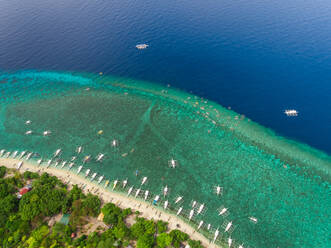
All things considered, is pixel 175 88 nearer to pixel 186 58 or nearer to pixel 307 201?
pixel 186 58

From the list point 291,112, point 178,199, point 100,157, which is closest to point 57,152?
point 100,157

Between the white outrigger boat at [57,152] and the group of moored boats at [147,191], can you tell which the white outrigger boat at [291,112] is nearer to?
the group of moored boats at [147,191]

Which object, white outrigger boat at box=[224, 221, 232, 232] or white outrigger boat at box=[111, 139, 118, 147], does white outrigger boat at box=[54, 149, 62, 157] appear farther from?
white outrigger boat at box=[224, 221, 232, 232]

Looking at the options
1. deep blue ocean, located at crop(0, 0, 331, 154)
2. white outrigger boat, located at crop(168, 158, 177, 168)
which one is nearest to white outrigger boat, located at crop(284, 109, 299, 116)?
deep blue ocean, located at crop(0, 0, 331, 154)

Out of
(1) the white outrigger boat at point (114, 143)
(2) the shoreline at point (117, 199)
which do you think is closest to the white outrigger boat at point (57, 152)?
(2) the shoreline at point (117, 199)

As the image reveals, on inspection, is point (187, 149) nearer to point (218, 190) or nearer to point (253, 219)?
point (218, 190)

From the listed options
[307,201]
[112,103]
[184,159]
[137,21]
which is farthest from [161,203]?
[137,21]
